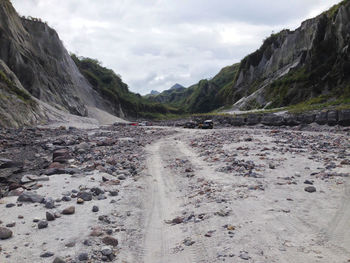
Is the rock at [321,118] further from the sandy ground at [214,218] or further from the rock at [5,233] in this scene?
the rock at [5,233]

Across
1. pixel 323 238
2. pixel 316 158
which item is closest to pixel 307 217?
pixel 323 238

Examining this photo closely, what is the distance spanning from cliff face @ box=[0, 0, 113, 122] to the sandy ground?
47.0m

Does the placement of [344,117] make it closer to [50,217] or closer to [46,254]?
[50,217]

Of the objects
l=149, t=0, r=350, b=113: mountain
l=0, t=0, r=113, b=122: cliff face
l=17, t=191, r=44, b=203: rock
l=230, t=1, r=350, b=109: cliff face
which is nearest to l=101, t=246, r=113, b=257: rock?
l=17, t=191, r=44, b=203: rock

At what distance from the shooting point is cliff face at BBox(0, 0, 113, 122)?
48.1 m

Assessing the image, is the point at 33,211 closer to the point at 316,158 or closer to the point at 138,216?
the point at 138,216

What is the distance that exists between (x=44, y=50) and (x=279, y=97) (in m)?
56.0

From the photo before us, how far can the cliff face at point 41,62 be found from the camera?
48.1 m

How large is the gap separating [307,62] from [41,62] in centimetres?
5940

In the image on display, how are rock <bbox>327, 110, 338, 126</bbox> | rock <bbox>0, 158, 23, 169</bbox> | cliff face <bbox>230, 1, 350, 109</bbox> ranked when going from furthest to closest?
1. cliff face <bbox>230, 1, 350, 109</bbox>
2. rock <bbox>327, 110, 338, 126</bbox>
3. rock <bbox>0, 158, 23, 169</bbox>

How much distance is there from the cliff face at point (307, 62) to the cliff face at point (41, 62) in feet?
148

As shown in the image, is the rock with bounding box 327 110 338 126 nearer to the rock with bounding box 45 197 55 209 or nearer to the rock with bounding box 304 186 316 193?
the rock with bounding box 304 186 316 193

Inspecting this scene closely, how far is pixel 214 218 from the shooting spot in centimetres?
653

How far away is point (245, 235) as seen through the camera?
551 centimetres
